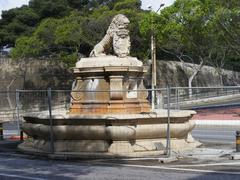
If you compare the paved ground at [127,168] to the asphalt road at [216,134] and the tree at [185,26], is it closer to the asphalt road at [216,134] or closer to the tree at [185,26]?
the asphalt road at [216,134]

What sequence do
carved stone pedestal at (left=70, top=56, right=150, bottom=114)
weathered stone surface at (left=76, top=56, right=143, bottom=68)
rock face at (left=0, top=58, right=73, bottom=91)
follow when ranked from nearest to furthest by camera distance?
carved stone pedestal at (left=70, top=56, right=150, bottom=114)
weathered stone surface at (left=76, top=56, right=143, bottom=68)
rock face at (left=0, top=58, right=73, bottom=91)

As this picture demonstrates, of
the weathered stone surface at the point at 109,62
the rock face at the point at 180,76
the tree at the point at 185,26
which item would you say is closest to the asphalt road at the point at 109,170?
the weathered stone surface at the point at 109,62

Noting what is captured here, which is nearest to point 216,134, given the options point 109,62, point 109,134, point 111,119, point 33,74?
point 109,62

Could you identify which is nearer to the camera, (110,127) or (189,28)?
(110,127)

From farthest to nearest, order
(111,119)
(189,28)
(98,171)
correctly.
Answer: (189,28) < (111,119) < (98,171)

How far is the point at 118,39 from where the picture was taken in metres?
18.0

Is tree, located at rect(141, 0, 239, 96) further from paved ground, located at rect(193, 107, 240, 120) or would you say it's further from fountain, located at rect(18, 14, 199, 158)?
fountain, located at rect(18, 14, 199, 158)

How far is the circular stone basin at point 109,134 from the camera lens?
1509 cm

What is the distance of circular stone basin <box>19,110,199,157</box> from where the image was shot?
1509 cm

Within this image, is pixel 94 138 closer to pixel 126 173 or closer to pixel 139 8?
pixel 126 173

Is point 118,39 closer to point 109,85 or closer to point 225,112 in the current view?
point 109,85

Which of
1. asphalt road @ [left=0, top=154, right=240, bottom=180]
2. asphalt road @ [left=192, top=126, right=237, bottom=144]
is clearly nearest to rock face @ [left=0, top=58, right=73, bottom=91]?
asphalt road @ [left=192, top=126, right=237, bottom=144]

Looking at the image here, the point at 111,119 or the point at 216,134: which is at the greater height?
the point at 111,119

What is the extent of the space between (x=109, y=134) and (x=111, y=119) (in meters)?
0.44
